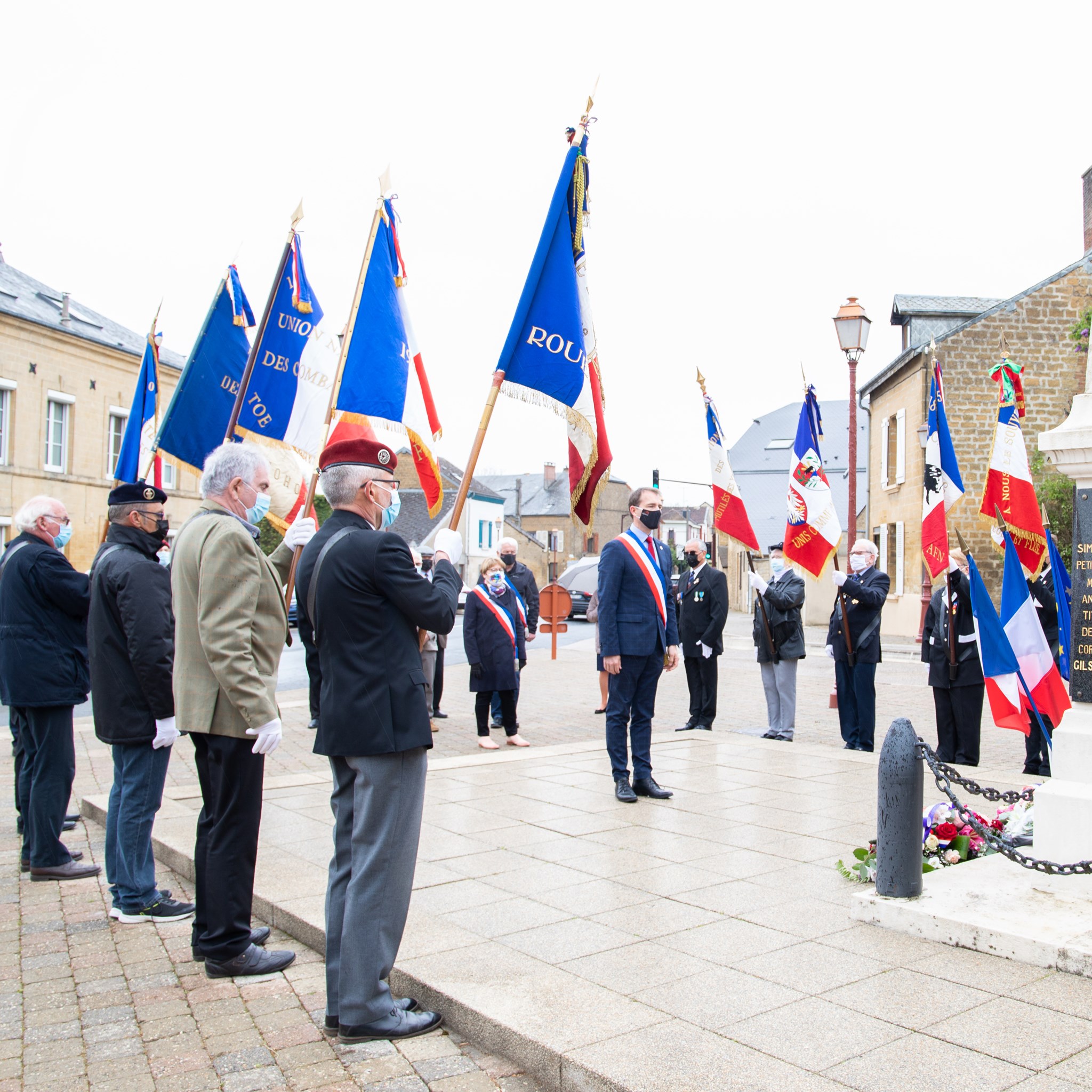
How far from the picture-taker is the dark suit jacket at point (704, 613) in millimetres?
10859

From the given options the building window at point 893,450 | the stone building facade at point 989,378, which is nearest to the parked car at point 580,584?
the building window at point 893,450

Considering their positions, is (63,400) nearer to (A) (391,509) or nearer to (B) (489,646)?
(B) (489,646)

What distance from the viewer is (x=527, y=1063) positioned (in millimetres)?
3336

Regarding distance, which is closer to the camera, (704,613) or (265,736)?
(265,736)

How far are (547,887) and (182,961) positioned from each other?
163 centimetres

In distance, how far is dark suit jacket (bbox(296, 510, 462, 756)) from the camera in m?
3.55

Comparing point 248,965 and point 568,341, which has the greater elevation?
point 568,341

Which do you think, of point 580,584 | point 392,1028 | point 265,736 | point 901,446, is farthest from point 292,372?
point 580,584

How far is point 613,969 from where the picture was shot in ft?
12.8

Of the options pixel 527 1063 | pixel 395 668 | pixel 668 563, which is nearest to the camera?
pixel 527 1063

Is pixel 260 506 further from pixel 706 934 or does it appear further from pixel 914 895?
pixel 914 895

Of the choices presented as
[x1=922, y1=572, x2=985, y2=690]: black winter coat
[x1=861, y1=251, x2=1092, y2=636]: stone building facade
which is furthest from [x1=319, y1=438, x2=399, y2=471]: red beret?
[x1=861, y1=251, x2=1092, y2=636]: stone building facade

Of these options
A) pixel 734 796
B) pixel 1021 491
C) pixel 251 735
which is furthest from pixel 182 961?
pixel 1021 491

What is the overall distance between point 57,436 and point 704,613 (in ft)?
82.6
